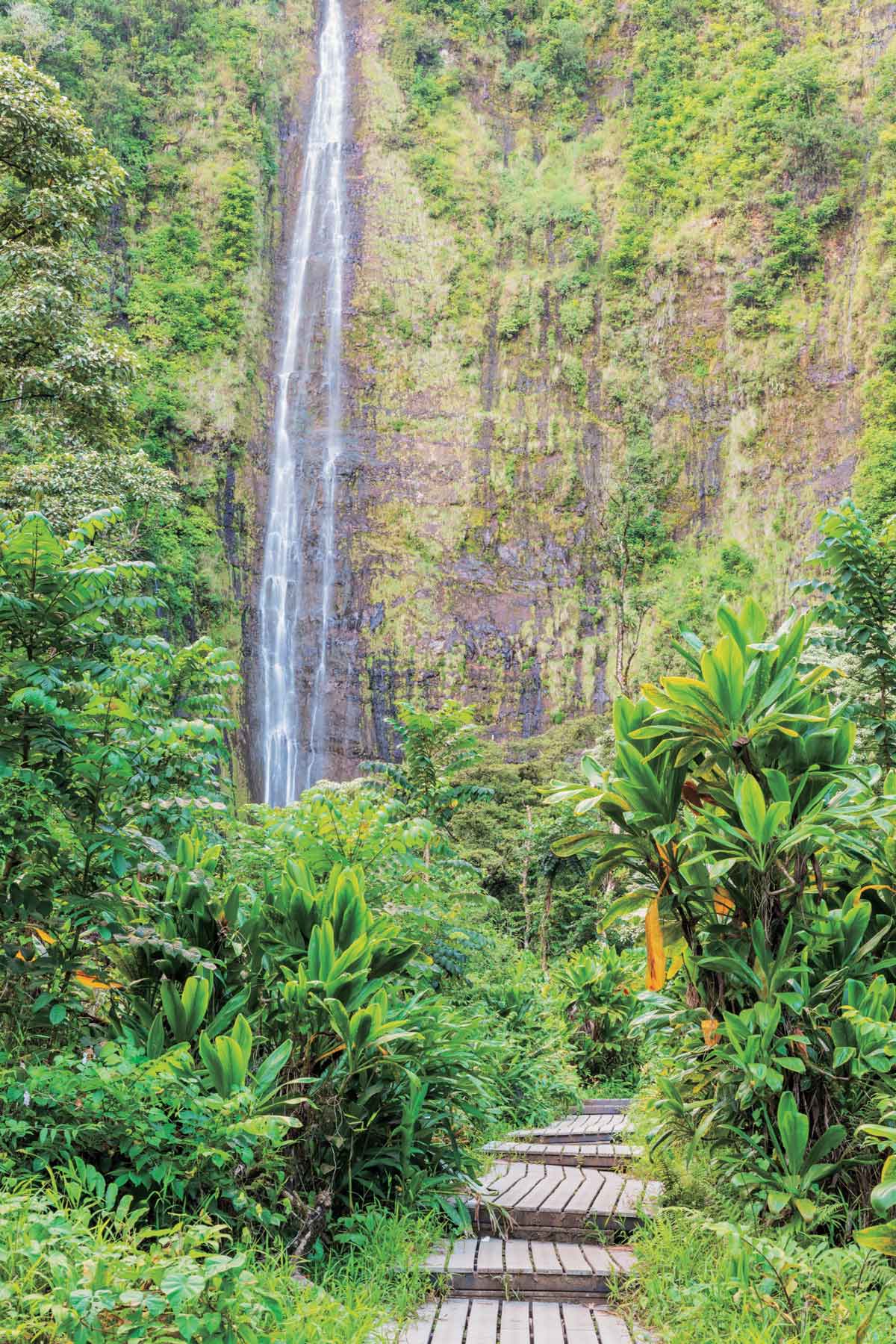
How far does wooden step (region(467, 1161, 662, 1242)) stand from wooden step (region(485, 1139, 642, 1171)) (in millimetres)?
413

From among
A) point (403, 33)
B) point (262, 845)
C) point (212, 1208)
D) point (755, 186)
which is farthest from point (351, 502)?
point (212, 1208)

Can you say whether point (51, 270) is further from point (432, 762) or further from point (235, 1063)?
point (235, 1063)

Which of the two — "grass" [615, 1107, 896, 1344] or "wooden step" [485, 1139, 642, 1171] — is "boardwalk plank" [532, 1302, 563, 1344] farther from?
"wooden step" [485, 1139, 642, 1171]

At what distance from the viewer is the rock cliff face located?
23.0 m

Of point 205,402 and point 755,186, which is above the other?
point 755,186

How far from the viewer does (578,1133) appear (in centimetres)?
488

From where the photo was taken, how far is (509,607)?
24078mm

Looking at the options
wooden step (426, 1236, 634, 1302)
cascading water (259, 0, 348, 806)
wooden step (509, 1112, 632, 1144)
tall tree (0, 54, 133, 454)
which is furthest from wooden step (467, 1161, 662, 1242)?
cascading water (259, 0, 348, 806)

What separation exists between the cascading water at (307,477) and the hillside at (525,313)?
48cm

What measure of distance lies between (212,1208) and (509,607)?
21.9 m

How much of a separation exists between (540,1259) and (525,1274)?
0.17 meters

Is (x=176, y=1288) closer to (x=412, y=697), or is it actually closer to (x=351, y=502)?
(x=412, y=697)

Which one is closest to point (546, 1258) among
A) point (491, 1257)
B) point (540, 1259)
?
point (540, 1259)

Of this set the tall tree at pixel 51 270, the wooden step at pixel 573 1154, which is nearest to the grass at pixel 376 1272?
the wooden step at pixel 573 1154
